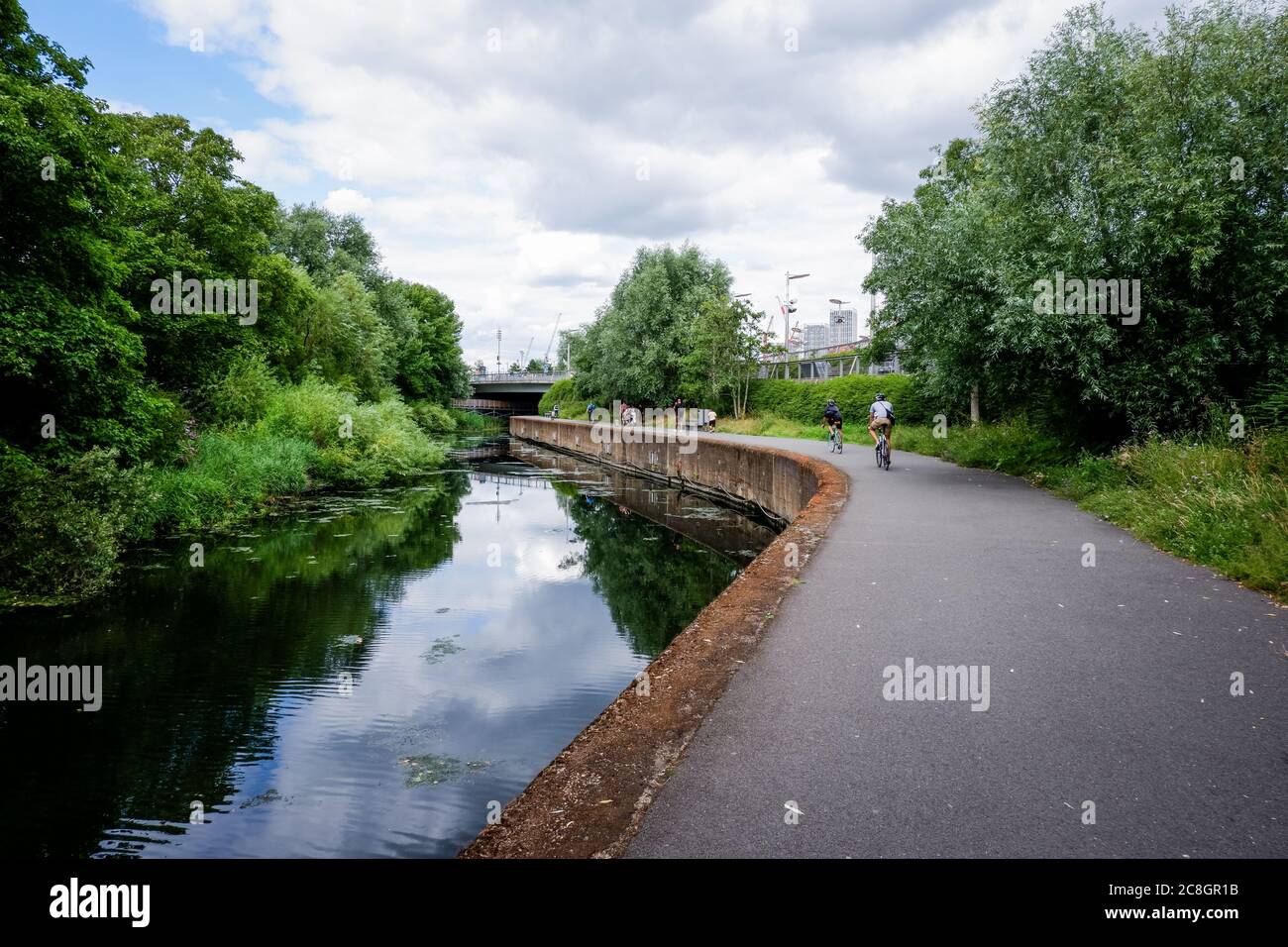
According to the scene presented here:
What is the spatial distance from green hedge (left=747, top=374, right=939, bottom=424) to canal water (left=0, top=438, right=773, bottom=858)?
608 inches

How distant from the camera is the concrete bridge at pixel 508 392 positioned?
265ft

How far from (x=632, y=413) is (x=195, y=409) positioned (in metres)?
25.5

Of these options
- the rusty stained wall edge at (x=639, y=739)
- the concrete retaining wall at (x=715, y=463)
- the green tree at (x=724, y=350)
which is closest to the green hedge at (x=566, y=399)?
the concrete retaining wall at (x=715, y=463)

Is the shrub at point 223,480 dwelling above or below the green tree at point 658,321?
below

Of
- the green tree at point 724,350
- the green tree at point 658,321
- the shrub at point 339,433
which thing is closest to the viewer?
the shrub at point 339,433

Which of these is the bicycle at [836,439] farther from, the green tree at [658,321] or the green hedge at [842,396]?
the green tree at [658,321]

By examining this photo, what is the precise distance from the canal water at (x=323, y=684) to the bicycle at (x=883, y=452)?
11.1 ft

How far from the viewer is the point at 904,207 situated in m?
26.3

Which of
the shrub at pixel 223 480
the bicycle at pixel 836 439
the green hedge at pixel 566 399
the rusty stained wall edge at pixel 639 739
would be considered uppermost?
the green hedge at pixel 566 399

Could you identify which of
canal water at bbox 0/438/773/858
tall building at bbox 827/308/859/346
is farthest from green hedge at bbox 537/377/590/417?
canal water at bbox 0/438/773/858

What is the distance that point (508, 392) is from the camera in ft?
283

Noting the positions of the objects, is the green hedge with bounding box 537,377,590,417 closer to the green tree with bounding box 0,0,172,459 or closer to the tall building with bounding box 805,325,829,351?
the green tree with bounding box 0,0,172,459

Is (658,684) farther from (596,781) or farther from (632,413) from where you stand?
(632,413)
